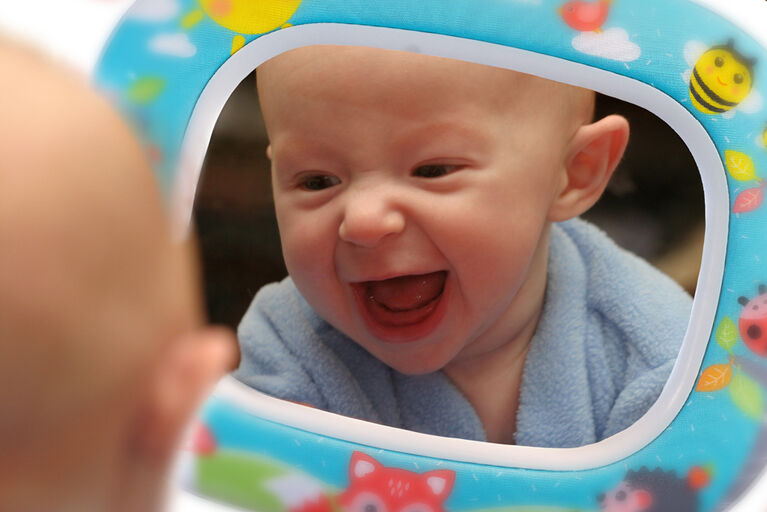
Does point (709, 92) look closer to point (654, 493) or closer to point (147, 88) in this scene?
point (654, 493)

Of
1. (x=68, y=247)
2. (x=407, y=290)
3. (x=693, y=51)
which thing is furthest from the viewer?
Result: (x=407, y=290)

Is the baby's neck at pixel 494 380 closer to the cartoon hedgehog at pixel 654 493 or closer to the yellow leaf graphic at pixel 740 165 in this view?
the cartoon hedgehog at pixel 654 493

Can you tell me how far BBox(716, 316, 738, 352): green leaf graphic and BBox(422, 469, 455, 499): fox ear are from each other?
26cm

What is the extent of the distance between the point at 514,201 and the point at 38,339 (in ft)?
1.69

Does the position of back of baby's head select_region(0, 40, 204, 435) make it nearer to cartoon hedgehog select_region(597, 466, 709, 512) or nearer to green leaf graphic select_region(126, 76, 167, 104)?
green leaf graphic select_region(126, 76, 167, 104)

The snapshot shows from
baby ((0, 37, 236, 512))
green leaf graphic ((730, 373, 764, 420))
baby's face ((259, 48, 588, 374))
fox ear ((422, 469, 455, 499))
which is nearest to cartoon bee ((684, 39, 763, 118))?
baby's face ((259, 48, 588, 374))

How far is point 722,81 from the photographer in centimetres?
71

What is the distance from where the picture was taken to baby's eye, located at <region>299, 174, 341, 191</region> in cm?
77

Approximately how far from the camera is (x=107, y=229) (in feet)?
1.10

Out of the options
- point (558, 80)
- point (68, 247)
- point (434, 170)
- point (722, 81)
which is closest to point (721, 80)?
point (722, 81)

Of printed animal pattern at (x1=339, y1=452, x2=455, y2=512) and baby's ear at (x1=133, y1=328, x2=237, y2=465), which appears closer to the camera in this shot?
baby's ear at (x1=133, y1=328, x2=237, y2=465)

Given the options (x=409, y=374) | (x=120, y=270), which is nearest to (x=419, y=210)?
(x=409, y=374)

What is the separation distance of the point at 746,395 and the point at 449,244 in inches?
11.1

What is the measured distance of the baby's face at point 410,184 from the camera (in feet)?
2.37
